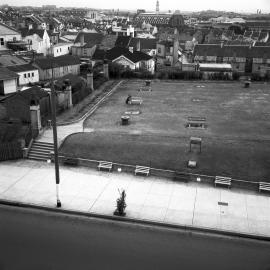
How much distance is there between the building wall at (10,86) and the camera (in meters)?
44.6

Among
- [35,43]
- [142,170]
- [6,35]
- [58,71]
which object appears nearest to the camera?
[142,170]

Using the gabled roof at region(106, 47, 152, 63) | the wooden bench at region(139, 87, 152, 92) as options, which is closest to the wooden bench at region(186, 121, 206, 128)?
the wooden bench at region(139, 87, 152, 92)

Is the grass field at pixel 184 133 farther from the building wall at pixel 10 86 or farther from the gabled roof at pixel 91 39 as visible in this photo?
the gabled roof at pixel 91 39

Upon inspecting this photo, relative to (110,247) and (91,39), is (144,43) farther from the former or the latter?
(110,247)

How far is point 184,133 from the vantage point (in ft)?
104

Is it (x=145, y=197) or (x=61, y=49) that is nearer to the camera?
(x=145, y=197)

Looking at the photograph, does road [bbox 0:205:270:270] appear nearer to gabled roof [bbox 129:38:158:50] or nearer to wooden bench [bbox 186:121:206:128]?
wooden bench [bbox 186:121:206:128]

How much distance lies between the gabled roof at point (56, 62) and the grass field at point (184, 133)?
1422 cm

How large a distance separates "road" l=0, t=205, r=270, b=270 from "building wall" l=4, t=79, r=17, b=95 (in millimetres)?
27884

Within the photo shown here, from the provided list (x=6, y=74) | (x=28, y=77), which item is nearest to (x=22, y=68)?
(x=28, y=77)

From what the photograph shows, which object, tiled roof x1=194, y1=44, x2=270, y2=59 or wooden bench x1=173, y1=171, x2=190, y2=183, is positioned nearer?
wooden bench x1=173, y1=171, x2=190, y2=183

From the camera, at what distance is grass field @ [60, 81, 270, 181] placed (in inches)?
1018

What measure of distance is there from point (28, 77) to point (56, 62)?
23.7ft

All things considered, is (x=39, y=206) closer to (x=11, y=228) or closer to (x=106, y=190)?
(x=11, y=228)
